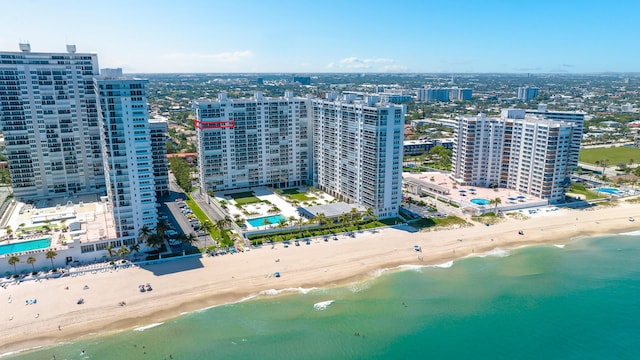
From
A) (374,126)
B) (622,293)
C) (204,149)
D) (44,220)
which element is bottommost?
(622,293)

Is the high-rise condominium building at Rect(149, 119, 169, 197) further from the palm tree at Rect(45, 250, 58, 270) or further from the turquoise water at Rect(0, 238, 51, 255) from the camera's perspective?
the palm tree at Rect(45, 250, 58, 270)

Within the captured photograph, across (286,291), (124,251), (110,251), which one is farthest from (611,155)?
(110,251)

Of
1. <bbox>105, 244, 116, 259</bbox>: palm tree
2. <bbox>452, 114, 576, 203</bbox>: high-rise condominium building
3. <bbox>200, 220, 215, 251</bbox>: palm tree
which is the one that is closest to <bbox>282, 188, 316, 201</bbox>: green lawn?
<bbox>200, 220, 215, 251</bbox>: palm tree

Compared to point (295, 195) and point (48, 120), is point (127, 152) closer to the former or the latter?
point (48, 120)

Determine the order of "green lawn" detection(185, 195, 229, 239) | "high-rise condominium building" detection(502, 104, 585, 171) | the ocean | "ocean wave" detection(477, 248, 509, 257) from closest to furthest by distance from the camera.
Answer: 1. the ocean
2. "ocean wave" detection(477, 248, 509, 257)
3. "green lawn" detection(185, 195, 229, 239)
4. "high-rise condominium building" detection(502, 104, 585, 171)

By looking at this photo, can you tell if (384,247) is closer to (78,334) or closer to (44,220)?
(78,334)

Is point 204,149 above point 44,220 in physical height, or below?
above

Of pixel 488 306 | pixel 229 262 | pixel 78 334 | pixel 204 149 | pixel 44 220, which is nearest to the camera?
pixel 78 334

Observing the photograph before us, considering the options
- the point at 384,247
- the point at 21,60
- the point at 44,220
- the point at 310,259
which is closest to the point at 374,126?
the point at 384,247
